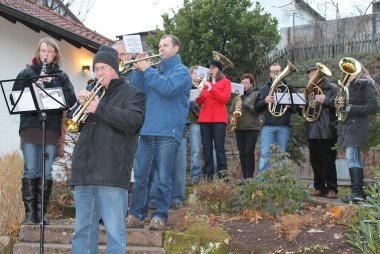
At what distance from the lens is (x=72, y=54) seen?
12984 millimetres

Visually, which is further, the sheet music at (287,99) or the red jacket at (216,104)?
the red jacket at (216,104)

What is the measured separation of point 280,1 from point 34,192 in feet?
95.7

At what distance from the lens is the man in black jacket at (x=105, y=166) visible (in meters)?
4.52

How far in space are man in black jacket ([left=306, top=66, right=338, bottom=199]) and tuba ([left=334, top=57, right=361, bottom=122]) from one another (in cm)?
39

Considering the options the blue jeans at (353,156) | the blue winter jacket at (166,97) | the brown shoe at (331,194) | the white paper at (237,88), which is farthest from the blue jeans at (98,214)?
the white paper at (237,88)

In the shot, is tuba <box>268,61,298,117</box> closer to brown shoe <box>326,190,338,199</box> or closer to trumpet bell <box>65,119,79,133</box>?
brown shoe <box>326,190,338,199</box>

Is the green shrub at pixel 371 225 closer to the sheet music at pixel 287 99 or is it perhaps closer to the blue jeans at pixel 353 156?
the blue jeans at pixel 353 156

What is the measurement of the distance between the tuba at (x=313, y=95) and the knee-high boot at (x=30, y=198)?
378cm

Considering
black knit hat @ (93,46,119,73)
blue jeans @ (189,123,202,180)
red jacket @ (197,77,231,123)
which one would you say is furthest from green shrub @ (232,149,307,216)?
black knit hat @ (93,46,119,73)

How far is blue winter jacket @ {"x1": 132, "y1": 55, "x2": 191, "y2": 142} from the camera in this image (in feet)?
18.5

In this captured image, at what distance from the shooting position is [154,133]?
573 centimetres

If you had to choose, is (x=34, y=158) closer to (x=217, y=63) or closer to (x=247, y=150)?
(x=217, y=63)

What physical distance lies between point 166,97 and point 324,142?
9.76ft

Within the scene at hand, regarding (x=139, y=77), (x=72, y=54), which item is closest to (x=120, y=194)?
(x=139, y=77)
